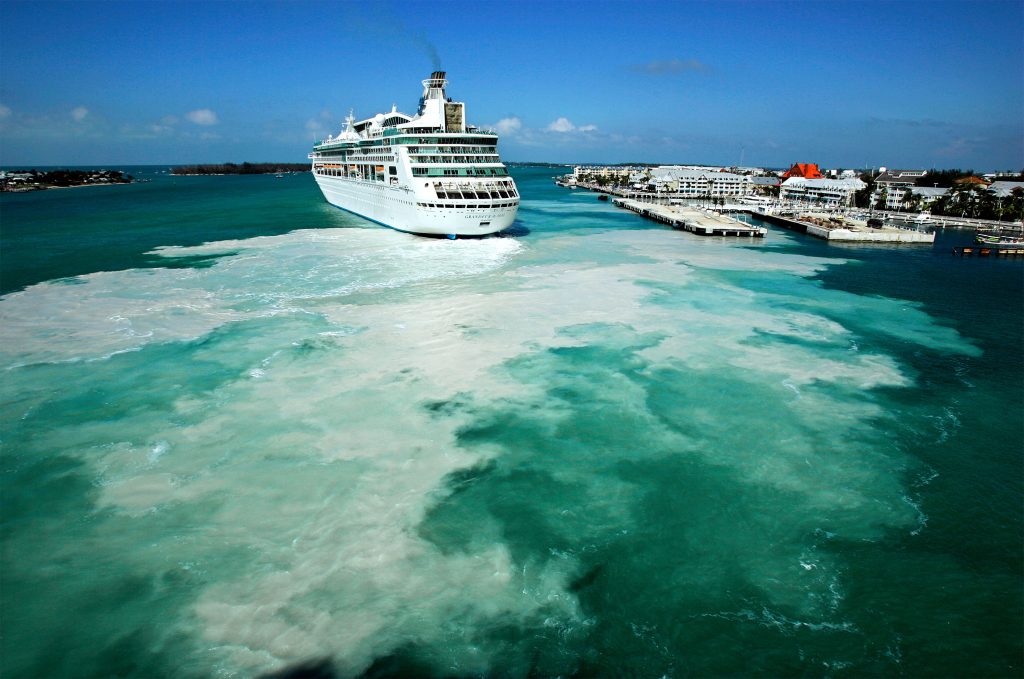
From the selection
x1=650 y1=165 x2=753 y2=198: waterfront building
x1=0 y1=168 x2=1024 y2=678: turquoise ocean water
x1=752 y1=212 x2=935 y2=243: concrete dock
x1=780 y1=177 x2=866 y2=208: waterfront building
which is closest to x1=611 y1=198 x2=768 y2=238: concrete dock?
x1=752 y1=212 x2=935 y2=243: concrete dock

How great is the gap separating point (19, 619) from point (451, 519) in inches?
294

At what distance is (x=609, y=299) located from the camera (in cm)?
2797

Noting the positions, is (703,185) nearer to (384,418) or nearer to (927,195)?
(927,195)

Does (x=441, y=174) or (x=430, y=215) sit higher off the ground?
(x=441, y=174)

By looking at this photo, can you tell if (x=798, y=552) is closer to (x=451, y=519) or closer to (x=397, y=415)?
(x=451, y=519)

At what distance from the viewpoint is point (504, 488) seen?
12.6 m

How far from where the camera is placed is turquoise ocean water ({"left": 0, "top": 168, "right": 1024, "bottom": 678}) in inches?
348

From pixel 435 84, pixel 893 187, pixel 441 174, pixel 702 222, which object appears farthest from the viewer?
pixel 893 187

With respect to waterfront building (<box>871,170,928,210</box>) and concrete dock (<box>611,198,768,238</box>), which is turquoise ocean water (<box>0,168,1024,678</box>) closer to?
concrete dock (<box>611,198,768,238</box>)

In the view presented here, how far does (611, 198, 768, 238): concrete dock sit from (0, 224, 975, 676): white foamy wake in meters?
22.9

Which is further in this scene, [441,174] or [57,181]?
[57,181]

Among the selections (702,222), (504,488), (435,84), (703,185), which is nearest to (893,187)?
(703,185)

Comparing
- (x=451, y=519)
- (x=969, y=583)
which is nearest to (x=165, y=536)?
(x=451, y=519)

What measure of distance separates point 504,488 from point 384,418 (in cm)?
459
